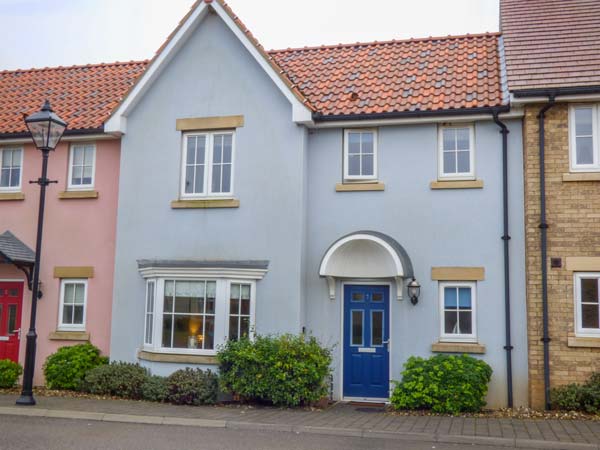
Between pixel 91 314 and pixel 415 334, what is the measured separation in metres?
7.37

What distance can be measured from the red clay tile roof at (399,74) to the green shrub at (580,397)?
5597 millimetres

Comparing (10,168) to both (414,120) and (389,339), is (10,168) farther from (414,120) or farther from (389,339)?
(389,339)

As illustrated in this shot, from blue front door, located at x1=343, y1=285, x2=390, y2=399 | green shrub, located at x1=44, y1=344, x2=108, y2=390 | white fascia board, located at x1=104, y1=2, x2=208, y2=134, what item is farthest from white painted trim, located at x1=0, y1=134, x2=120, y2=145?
blue front door, located at x1=343, y1=285, x2=390, y2=399

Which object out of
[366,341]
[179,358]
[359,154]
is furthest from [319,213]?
[179,358]

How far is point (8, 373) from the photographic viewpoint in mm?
15047

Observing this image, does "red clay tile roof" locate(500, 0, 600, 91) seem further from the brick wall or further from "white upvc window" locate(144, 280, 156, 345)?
"white upvc window" locate(144, 280, 156, 345)

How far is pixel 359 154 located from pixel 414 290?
317 centimetres

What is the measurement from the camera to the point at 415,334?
1412cm

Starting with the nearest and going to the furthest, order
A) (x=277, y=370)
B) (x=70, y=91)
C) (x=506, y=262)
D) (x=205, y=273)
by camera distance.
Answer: (x=277, y=370)
(x=506, y=262)
(x=205, y=273)
(x=70, y=91)

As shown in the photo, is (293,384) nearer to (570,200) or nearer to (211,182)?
(211,182)

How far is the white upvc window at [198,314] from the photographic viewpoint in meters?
14.5

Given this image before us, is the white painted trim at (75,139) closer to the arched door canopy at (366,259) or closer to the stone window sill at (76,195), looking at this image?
the stone window sill at (76,195)

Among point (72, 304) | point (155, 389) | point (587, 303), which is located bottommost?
point (155, 389)

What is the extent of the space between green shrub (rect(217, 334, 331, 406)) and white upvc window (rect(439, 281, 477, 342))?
8.28ft
